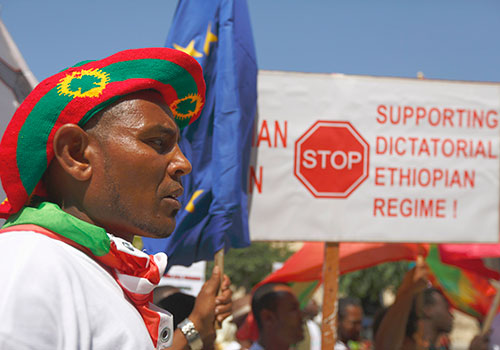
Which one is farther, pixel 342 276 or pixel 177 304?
pixel 342 276

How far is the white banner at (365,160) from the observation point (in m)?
3.35

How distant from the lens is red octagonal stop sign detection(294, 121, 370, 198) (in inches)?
133

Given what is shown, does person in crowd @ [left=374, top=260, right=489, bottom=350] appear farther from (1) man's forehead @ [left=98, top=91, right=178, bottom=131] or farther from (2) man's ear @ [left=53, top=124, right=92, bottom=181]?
(2) man's ear @ [left=53, top=124, right=92, bottom=181]

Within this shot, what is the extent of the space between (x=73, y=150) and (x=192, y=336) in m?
1.27

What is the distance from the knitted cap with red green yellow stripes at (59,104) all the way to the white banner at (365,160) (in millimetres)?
1945

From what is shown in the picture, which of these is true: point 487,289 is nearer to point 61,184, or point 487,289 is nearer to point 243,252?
point 61,184

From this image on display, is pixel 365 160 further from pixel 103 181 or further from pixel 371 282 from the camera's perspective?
pixel 371 282

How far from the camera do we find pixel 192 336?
2.38 m

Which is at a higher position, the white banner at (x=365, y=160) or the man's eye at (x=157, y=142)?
the man's eye at (x=157, y=142)

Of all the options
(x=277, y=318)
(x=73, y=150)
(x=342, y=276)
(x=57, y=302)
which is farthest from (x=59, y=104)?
(x=342, y=276)

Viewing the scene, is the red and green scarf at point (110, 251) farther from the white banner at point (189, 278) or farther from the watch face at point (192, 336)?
the white banner at point (189, 278)

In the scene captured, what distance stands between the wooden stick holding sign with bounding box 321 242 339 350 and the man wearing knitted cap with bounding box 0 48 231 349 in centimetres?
185

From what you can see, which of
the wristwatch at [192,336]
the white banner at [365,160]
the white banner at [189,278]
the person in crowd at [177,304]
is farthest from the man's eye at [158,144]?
the white banner at [189,278]

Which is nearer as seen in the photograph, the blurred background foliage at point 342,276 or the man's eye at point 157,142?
the man's eye at point 157,142
